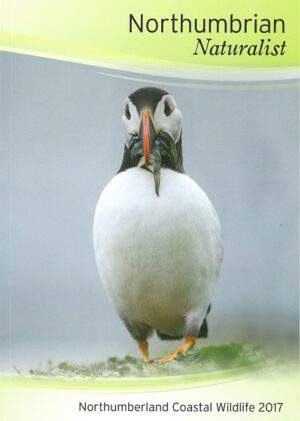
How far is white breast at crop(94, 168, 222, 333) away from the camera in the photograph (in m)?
2.55

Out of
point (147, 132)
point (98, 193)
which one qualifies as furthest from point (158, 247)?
point (147, 132)

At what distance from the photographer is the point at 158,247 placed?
2547 millimetres

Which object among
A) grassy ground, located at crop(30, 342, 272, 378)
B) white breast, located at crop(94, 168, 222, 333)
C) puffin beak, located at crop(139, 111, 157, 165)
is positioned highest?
puffin beak, located at crop(139, 111, 157, 165)

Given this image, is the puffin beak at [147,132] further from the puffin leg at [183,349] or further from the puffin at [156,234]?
the puffin leg at [183,349]

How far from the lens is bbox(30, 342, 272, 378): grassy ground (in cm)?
258

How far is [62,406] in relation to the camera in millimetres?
2580

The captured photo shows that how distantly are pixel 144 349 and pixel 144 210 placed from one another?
484 mm

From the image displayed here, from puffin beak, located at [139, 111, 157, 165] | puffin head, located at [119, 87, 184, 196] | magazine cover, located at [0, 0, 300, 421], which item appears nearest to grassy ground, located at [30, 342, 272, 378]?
magazine cover, located at [0, 0, 300, 421]

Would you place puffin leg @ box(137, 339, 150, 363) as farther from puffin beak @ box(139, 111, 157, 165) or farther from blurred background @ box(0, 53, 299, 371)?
puffin beak @ box(139, 111, 157, 165)

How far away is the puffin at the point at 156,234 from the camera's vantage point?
2557 millimetres

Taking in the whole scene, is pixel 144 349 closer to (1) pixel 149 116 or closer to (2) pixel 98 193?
(2) pixel 98 193

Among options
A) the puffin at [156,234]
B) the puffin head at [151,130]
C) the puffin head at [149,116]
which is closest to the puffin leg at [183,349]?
the puffin at [156,234]

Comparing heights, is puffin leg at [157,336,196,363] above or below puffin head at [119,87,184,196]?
below

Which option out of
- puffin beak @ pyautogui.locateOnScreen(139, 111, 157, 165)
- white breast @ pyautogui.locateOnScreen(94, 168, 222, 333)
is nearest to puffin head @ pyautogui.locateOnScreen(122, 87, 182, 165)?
puffin beak @ pyautogui.locateOnScreen(139, 111, 157, 165)
